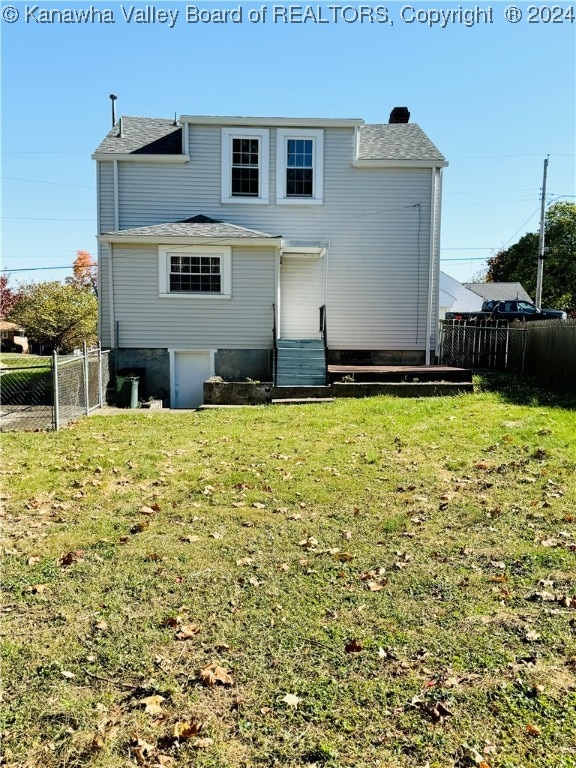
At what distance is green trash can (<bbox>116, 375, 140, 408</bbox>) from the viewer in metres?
15.0

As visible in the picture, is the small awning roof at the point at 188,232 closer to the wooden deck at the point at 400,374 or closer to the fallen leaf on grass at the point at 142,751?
the wooden deck at the point at 400,374

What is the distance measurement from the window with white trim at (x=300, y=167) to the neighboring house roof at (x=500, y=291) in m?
39.5

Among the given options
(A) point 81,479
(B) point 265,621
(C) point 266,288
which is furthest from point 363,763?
(C) point 266,288

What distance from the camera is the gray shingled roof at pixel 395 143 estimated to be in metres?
17.3

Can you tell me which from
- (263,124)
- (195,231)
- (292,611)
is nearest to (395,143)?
(263,124)

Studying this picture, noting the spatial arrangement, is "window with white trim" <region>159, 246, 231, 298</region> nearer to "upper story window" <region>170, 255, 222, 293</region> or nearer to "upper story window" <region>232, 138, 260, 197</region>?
"upper story window" <region>170, 255, 222, 293</region>

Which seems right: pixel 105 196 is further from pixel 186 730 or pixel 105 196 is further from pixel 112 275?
pixel 186 730

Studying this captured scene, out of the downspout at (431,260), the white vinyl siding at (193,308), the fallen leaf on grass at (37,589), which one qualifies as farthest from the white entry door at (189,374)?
the fallen leaf on grass at (37,589)

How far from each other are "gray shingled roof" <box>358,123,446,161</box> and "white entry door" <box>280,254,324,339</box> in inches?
136

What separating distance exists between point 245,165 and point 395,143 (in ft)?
15.9

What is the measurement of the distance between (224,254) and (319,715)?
13904 millimetres

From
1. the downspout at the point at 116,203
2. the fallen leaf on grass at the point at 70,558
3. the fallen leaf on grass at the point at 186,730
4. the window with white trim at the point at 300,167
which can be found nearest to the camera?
the fallen leaf on grass at the point at 186,730

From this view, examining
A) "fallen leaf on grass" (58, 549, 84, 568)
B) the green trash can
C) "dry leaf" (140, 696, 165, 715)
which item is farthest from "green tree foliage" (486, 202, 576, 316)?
"dry leaf" (140, 696, 165, 715)

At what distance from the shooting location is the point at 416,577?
4723 mm
